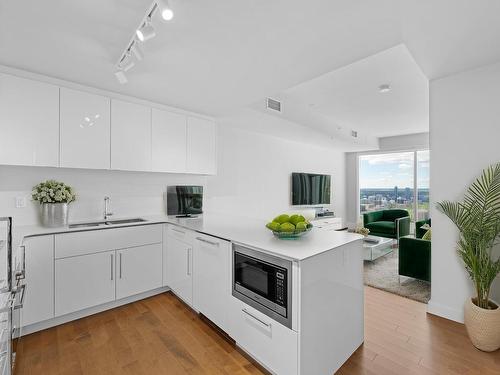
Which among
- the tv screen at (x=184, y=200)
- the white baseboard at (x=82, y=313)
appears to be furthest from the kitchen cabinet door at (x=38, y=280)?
the tv screen at (x=184, y=200)

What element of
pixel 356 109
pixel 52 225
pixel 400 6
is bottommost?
pixel 52 225

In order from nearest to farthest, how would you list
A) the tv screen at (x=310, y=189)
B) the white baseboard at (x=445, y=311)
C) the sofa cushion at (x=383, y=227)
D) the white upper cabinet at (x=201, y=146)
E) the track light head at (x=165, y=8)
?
the track light head at (x=165, y=8)
the white baseboard at (x=445, y=311)
the white upper cabinet at (x=201, y=146)
the sofa cushion at (x=383, y=227)
the tv screen at (x=310, y=189)

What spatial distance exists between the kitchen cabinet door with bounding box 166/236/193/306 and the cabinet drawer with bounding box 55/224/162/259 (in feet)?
0.73

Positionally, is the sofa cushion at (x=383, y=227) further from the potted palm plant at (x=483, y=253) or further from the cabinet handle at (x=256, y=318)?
the cabinet handle at (x=256, y=318)

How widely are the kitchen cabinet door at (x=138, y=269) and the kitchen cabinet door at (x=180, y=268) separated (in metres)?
0.13

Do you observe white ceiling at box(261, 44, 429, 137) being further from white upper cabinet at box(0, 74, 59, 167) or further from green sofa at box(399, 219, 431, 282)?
white upper cabinet at box(0, 74, 59, 167)

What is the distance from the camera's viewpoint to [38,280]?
2172 millimetres

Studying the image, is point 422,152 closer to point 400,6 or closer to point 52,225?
point 400,6

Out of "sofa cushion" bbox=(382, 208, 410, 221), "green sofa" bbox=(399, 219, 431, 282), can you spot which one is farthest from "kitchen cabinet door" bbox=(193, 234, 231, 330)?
"sofa cushion" bbox=(382, 208, 410, 221)

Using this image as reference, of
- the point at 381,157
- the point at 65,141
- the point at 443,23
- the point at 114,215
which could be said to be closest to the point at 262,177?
the point at 114,215

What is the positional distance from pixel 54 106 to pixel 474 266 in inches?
153

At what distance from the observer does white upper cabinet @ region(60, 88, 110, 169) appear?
8.09 feet

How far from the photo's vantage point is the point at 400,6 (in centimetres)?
145

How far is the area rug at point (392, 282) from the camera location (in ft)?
9.57
